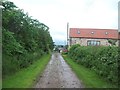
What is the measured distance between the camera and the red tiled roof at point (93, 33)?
292 ft

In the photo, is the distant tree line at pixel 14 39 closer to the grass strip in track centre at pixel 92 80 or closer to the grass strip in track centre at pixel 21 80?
the grass strip in track centre at pixel 21 80

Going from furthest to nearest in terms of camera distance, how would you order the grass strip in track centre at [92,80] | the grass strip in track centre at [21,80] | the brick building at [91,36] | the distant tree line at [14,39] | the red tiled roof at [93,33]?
the red tiled roof at [93,33]
the brick building at [91,36]
the distant tree line at [14,39]
the grass strip in track centre at [92,80]
the grass strip in track centre at [21,80]

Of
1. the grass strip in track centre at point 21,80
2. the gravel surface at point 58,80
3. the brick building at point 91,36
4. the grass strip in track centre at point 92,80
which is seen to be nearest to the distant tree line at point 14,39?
the grass strip in track centre at point 21,80

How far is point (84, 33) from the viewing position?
293 feet

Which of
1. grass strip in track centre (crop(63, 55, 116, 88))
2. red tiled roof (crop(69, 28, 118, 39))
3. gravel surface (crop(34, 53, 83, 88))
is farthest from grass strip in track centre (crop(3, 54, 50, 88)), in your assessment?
red tiled roof (crop(69, 28, 118, 39))

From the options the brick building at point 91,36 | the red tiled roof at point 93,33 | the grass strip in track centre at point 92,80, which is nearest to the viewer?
the grass strip in track centre at point 92,80

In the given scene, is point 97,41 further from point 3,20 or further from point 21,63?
point 3,20

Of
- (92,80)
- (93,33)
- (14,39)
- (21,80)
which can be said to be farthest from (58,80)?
(93,33)

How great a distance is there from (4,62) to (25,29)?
12548 mm

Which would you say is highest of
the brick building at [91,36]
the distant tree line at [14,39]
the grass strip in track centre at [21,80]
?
the brick building at [91,36]

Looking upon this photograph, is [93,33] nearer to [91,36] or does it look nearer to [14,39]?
[91,36]

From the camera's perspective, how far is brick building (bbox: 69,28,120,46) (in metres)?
87.7

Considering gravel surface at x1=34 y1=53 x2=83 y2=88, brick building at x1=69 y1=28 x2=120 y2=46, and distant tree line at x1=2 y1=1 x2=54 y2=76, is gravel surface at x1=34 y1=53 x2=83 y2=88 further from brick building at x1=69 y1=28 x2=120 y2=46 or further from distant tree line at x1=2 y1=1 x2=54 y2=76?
brick building at x1=69 y1=28 x2=120 y2=46

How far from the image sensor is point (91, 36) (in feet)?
291
